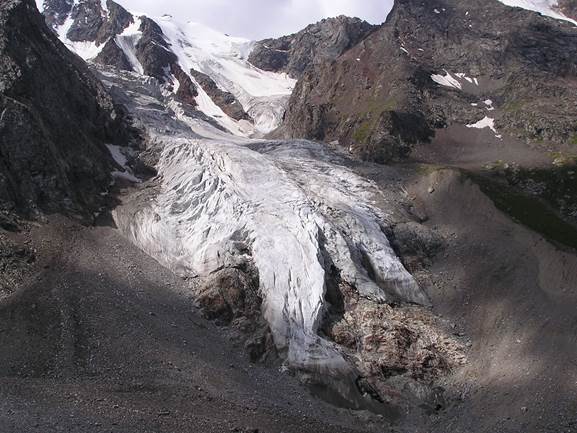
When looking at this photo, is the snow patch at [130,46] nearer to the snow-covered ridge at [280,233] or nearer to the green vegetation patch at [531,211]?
the snow-covered ridge at [280,233]

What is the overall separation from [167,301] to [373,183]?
32.3 metres

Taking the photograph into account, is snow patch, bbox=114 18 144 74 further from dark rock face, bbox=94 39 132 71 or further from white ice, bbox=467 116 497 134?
white ice, bbox=467 116 497 134

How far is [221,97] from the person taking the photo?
17812cm

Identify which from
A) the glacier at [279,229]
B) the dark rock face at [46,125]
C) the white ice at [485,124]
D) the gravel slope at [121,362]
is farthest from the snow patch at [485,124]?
the gravel slope at [121,362]

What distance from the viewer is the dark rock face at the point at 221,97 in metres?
169

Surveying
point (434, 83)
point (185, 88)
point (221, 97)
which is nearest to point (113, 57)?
point (185, 88)

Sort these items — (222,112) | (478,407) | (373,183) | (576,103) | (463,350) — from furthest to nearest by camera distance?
(222,112), (576,103), (373,183), (463,350), (478,407)

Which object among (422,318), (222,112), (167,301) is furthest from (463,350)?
(222,112)

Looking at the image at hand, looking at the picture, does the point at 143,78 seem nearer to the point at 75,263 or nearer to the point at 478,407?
the point at 75,263

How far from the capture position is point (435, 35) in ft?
463

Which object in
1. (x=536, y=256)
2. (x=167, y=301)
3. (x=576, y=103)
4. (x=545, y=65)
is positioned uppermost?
(x=545, y=65)

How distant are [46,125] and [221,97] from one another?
400 feet

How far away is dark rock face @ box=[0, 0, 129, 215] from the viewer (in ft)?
176

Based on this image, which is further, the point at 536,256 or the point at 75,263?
the point at 536,256
